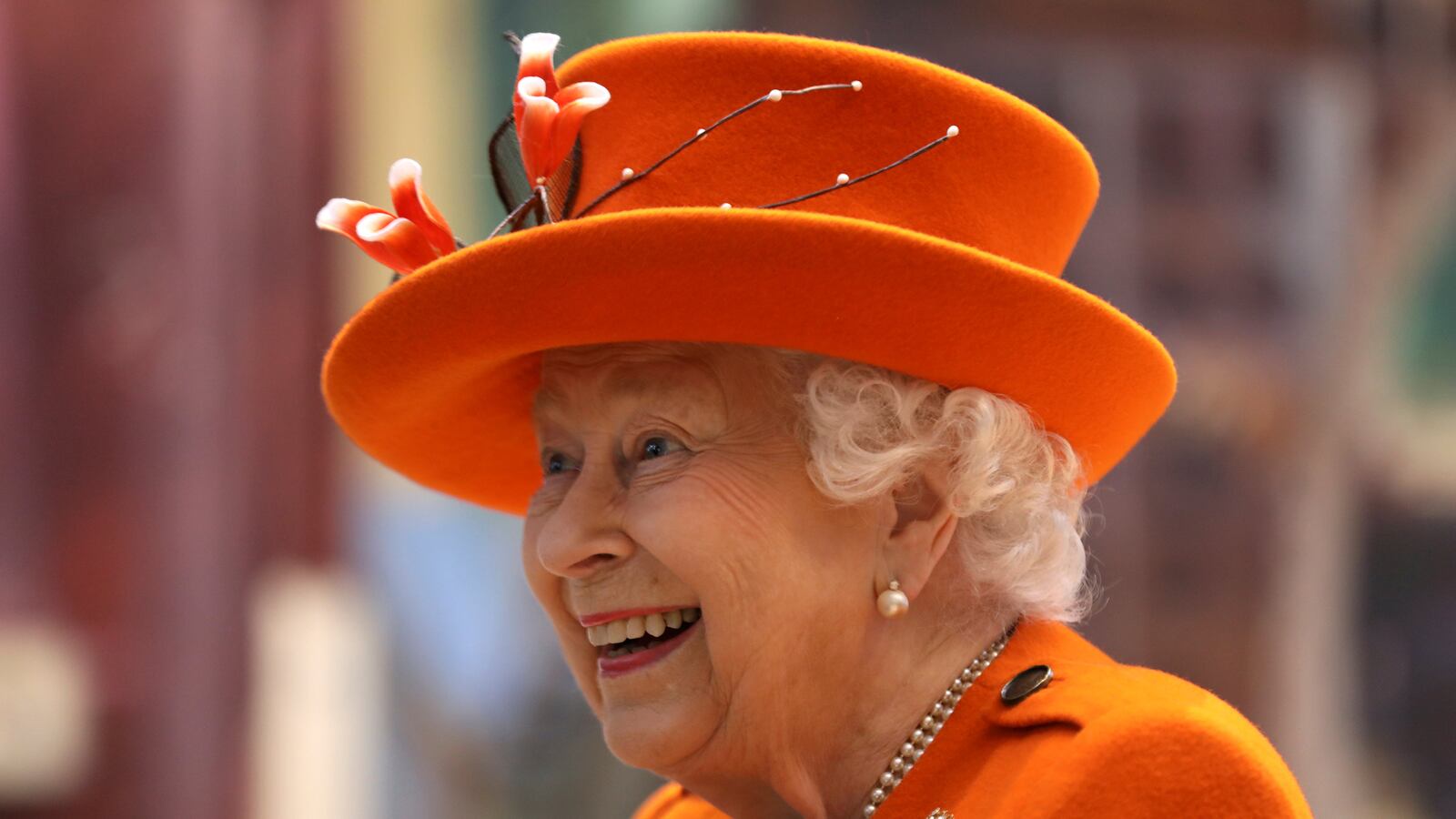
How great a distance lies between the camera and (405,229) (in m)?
1.64

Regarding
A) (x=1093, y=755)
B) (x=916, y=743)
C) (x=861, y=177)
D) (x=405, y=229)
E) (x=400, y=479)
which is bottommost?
(x=400, y=479)

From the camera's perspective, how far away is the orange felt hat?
54.5 inches

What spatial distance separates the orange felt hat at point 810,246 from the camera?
4.54 feet

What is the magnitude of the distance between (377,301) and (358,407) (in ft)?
0.79

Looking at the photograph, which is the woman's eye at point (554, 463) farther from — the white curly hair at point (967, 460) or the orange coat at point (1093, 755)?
the orange coat at point (1093, 755)

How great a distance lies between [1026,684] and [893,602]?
15cm

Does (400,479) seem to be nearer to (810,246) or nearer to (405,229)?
(405,229)

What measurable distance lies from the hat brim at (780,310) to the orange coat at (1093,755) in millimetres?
288

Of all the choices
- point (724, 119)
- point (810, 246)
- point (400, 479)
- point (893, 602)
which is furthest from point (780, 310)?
point (400, 479)

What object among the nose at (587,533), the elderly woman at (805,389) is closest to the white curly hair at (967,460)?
Answer: the elderly woman at (805,389)

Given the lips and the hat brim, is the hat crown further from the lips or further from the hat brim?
the lips

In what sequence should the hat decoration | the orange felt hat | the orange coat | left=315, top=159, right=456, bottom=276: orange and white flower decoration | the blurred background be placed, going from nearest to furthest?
1. the orange coat
2. the orange felt hat
3. the hat decoration
4. left=315, top=159, right=456, bottom=276: orange and white flower decoration
5. the blurred background

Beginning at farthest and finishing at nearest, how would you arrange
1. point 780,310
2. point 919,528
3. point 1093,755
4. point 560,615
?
point 560,615, point 919,528, point 780,310, point 1093,755

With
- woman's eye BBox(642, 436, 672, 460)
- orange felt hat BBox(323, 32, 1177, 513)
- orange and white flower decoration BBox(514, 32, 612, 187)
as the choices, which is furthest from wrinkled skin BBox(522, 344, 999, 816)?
orange and white flower decoration BBox(514, 32, 612, 187)
